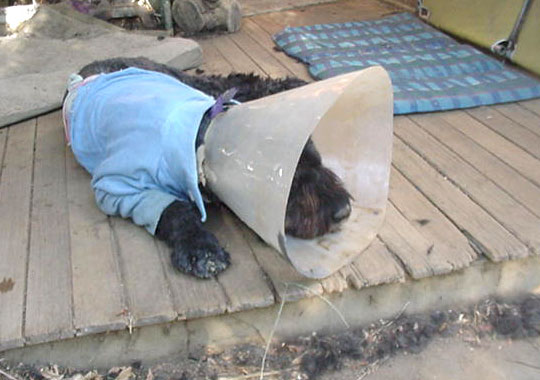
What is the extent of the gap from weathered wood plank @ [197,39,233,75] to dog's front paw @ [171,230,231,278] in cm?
212

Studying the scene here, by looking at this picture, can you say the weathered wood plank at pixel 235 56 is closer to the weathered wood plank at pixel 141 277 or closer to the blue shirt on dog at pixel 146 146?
the blue shirt on dog at pixel 146 146

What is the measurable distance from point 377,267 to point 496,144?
134 centimetres

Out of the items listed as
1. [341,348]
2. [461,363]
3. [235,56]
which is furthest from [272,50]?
[461,363]

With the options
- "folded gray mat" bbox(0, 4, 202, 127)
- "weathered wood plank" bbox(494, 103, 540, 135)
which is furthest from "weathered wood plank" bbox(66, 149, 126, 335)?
"weathered wood plank" bbox(494, 103, 540, 135)

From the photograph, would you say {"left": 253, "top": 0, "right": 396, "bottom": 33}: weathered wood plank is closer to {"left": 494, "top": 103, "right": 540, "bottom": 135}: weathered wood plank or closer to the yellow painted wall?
the yellow painted wall

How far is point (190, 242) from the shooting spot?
212cm

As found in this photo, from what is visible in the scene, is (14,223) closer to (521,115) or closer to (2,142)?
(2,142)

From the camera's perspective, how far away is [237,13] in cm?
490

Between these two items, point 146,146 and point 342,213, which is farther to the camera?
point 146,146

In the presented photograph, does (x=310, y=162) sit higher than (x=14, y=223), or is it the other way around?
(x=310, y=162)

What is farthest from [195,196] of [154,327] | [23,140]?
[23,140]

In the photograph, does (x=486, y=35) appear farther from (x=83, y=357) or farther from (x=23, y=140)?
(x=83, y=357)

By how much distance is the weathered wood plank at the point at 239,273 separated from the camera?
2.02 m

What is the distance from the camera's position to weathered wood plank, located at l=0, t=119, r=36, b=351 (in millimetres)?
1924
